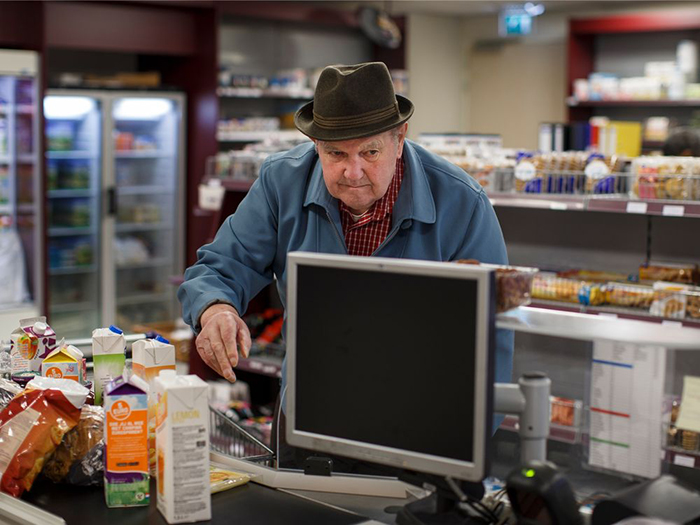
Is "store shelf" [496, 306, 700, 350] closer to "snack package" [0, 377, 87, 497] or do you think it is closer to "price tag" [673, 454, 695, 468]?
"price tag" [673, 454, 695, 468]

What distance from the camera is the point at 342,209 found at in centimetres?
239

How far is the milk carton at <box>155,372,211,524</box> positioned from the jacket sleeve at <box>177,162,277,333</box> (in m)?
0.62

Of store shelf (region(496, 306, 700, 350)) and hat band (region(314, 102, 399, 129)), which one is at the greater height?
hat band (region(314, 102, 399, 129))

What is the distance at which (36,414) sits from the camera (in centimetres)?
190

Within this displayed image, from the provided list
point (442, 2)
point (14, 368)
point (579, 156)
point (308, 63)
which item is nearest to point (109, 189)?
point (308, 63)

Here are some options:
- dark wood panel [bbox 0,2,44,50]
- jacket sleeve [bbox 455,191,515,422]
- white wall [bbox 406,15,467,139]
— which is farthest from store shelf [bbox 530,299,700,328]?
white wall [bbox 406,15,467,139]

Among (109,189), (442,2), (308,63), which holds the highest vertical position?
(442,2)

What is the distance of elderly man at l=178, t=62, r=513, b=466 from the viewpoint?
6.79 feet

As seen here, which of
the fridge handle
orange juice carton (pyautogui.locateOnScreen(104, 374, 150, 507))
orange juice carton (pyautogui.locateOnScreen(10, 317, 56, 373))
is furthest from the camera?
the fridge handle

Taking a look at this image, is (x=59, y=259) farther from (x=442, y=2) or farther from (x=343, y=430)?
(x=343, y=430)

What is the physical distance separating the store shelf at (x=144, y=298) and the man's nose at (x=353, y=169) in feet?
21.3

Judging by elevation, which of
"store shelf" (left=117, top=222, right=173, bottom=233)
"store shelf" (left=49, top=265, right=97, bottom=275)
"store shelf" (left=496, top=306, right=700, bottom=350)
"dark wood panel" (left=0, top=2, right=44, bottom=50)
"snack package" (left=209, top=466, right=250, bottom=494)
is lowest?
"store shelf" (left=49, top=265, right=97, bottom=275)

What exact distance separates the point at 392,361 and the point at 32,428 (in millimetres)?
777

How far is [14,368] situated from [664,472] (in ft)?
4.75
